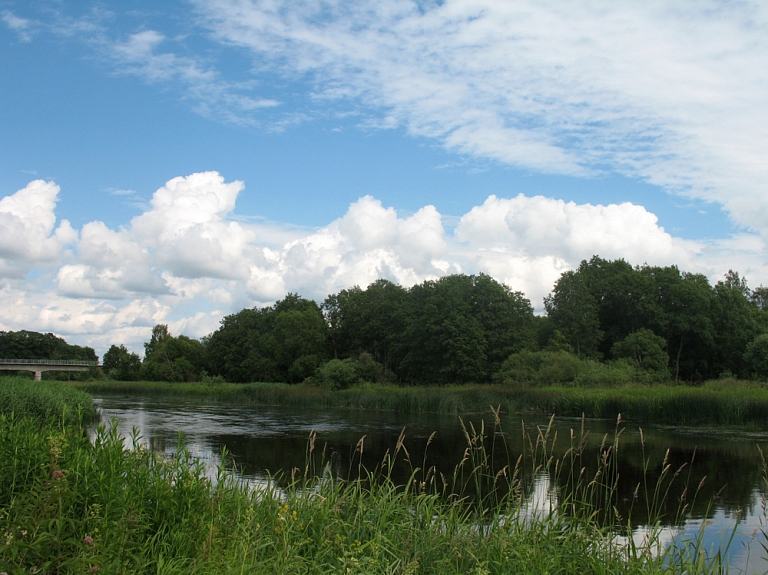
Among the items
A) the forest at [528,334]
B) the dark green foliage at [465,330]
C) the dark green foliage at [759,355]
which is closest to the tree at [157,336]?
the forest at [528,334]

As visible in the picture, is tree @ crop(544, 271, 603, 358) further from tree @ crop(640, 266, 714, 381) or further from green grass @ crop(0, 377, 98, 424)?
green grass @ crop(0, 377, 98, 424)

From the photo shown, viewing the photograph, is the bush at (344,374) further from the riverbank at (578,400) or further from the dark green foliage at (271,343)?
the dark green foliage at (271,343)

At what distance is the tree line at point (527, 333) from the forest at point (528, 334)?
0.09 meters

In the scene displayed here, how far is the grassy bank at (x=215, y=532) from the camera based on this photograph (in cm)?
387

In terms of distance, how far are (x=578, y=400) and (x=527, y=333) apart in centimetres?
2078

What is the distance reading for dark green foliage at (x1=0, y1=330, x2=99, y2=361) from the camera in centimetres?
10017

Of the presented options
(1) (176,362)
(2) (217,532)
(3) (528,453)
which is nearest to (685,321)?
(3) (528,453)

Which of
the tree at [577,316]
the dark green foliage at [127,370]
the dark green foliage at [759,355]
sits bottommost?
the dark green foliage at [127,370]

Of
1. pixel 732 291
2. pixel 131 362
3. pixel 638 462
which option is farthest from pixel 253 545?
pixel 131 362

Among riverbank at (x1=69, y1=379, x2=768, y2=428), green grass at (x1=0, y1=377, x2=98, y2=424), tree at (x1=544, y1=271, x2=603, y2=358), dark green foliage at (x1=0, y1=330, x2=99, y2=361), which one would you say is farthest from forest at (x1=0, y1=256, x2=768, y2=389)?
dark green foliage at (x1=0, y1=330, x2=99, y2=361)

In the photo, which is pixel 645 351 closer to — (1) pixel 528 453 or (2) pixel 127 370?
(1) pixel 528 453

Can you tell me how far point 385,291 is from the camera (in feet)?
205

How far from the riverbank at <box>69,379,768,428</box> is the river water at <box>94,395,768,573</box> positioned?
150 centimetres

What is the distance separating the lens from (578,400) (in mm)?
25703
